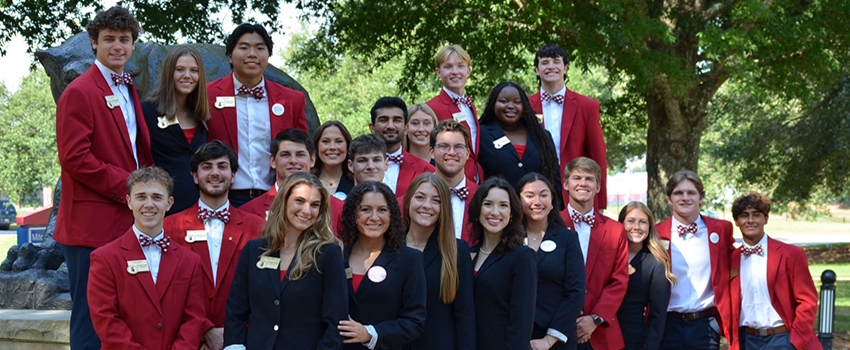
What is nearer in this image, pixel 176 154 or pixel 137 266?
pixel 137 266

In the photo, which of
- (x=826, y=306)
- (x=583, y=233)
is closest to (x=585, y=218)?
(x=583, y=233)

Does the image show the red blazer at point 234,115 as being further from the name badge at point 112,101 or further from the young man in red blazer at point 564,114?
the young man in red blazer at point 564,114

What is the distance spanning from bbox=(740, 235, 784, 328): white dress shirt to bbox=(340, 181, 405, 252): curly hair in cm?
269

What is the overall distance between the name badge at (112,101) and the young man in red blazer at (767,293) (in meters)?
4.09

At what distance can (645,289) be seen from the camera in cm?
555

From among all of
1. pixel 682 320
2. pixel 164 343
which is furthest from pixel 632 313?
pixel 164 343

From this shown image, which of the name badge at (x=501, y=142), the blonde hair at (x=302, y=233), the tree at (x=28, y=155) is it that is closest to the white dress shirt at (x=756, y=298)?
the name badge at (x=501, y=142)

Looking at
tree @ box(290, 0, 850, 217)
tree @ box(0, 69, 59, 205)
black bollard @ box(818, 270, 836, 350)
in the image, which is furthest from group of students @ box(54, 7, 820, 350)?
tree @ box(0, 69, 59, 205)

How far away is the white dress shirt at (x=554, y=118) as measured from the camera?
629 cm

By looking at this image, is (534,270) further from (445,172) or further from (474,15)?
(474,15)

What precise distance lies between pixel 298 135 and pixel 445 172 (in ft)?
3.11

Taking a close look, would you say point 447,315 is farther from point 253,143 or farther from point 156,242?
point 253,143

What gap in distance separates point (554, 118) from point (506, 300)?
6.65 ft

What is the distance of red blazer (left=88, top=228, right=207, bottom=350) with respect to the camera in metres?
4.29
